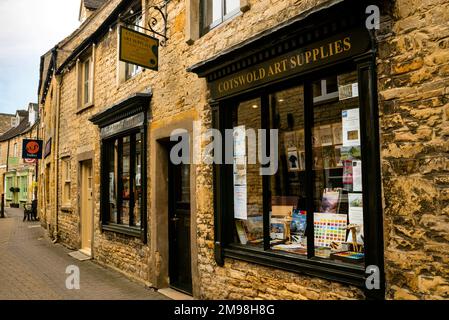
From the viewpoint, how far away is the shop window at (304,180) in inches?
154

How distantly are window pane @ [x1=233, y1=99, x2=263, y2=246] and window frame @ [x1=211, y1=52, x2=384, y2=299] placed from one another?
0.10 m

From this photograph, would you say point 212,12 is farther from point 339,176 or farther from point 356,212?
point 356,212

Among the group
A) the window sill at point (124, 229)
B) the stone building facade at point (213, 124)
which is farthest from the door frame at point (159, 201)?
the window sill at point (124, 229)

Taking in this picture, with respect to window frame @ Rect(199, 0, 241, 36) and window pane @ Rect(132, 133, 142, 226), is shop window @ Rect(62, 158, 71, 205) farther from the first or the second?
window frame @ Rect(199, 0, 241, 36)

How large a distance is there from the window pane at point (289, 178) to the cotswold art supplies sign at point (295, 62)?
0.29 metres

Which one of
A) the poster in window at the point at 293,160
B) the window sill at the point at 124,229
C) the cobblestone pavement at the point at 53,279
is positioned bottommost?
the cobblestone pavement at the point at 53,279

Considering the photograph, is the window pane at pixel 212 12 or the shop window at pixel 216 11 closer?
the shop window at pixel 216 11

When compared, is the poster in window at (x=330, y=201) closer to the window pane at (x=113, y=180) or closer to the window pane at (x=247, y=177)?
the window pane at (x=247, y=177)

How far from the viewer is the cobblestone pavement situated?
20.5ft

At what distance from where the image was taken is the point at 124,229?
795 centimetres

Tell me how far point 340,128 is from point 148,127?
4127mm

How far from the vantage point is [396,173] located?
330 cm

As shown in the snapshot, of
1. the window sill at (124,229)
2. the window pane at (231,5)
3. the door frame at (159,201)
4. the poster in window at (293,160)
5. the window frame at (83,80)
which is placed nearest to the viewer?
the poster in window at (293,160)

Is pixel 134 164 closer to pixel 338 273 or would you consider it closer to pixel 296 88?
pixel 296 88
